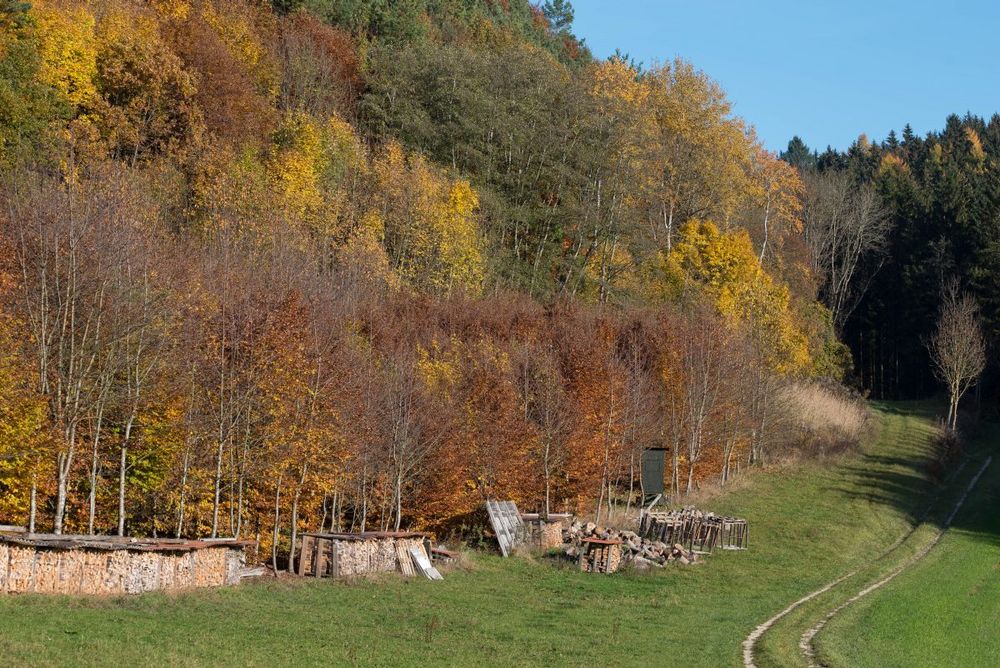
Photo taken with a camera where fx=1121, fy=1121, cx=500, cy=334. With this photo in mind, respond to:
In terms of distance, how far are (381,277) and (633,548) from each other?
82.1ft

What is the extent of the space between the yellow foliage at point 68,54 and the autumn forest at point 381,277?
0.19 metres

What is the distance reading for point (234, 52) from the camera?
257ft

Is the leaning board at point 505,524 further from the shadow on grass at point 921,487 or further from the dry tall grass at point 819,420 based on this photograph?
the dry tall grass at point 819,420

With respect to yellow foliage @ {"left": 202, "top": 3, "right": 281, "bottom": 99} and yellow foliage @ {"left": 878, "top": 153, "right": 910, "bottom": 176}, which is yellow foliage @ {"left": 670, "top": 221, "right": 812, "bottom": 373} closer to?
yellow foliage @ {"left": 202, "top": 3, "right": 281, "bottom": 99}

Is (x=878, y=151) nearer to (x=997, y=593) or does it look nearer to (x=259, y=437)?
(x=997, y=593)

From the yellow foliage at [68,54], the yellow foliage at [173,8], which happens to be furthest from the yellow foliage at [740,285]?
the yellow foliage at [68,54]

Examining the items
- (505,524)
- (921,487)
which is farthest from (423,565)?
(921,487)

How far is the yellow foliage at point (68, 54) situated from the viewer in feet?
204

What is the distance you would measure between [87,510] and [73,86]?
35.0 meters

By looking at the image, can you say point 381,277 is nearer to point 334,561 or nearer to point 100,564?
point 334,561

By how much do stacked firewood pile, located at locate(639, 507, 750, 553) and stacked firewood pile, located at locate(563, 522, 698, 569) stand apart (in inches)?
29.7

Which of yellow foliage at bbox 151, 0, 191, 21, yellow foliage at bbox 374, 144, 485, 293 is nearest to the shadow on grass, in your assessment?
yellow foliage at bbox 374, 144, 485, 293

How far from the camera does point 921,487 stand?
68.9 m

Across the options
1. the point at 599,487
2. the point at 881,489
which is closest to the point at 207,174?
the point at 599,487
